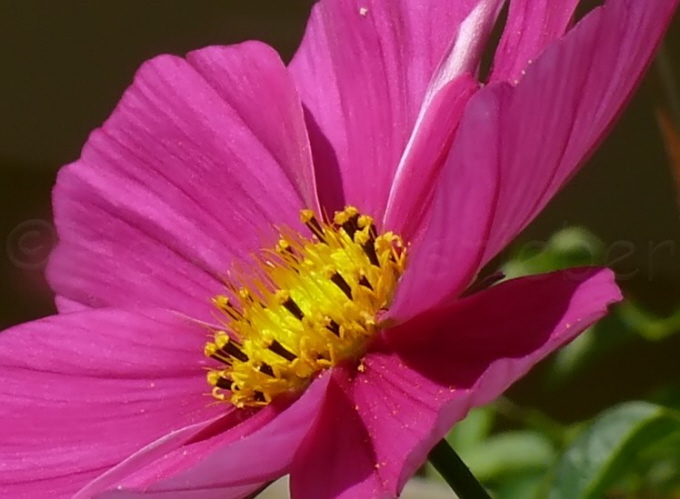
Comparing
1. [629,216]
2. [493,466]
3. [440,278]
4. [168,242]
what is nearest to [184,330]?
[168,242]

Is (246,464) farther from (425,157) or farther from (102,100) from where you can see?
(102,100)

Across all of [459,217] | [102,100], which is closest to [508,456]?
[459,217]

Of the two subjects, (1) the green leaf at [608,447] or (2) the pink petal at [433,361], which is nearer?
(2) the pink petal at [433,361]

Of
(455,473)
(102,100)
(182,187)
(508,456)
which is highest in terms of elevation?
(102,100)

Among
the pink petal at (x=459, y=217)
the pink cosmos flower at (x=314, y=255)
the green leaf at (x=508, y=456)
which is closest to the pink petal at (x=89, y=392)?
the pink cosmos flower at (x=314, y=255)

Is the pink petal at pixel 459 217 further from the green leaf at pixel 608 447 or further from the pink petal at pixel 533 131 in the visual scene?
the green leaf at pixel 608 447
